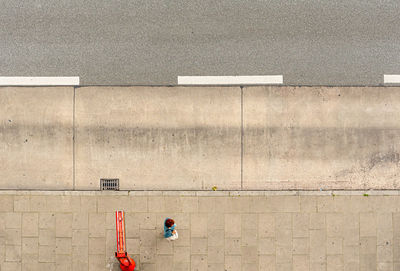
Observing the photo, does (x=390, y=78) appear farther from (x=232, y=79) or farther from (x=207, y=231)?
(x=207, y=231)

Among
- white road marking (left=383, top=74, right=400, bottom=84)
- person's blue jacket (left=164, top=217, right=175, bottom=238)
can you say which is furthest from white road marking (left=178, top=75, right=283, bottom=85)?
person's blue jacket (left=164, top=217, right=175, bottom=238)

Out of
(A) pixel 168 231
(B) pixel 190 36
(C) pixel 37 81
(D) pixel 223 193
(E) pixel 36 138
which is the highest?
(B) pixel 190 36

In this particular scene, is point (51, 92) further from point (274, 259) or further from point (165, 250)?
point (274, 259)

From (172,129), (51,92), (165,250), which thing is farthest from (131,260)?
(51,92)

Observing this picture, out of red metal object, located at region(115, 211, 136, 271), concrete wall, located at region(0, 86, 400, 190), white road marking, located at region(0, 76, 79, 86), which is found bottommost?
red metal object, located at region(115, 211, 136, 271)

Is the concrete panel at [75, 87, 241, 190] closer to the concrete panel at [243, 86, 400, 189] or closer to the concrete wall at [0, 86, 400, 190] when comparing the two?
the concrete wall at [0, 86, 400, 190]

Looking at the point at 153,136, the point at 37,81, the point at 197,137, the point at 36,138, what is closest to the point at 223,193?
the point at 197,137

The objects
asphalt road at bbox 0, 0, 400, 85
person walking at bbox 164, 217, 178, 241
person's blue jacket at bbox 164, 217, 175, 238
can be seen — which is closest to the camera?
person walking at bbox 164, 217, 178, 241
